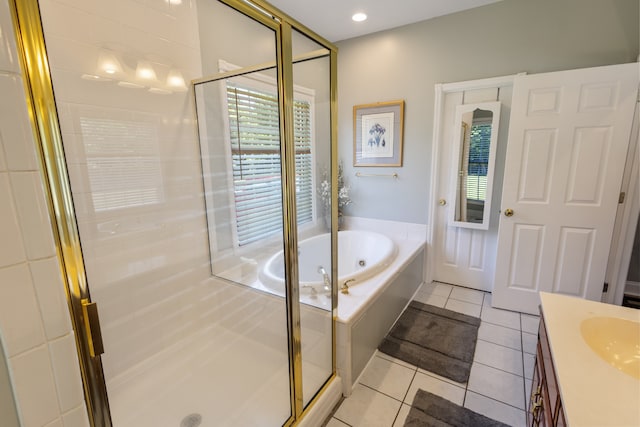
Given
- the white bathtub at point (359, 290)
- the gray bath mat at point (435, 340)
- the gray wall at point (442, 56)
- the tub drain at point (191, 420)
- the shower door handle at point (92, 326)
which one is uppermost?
the gray wall at point (442, 56)

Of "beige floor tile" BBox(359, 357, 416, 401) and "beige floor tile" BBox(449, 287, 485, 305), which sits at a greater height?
"beige floor tile" BBox(449, 287, 485, 305)

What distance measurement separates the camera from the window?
277cm

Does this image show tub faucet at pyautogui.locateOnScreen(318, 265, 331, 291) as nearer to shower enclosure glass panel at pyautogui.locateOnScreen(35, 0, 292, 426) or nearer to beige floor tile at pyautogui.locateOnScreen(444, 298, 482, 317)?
shower enclosure glass panel at pyautogui.locateOnScreen(35, 0, 292, 426)

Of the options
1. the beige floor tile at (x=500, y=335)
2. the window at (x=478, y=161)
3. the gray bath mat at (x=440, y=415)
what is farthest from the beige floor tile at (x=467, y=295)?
the gray bath mat at (x=440, y=415)

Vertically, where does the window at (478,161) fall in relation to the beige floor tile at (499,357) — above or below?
above

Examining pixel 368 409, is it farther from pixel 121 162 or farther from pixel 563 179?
pixel 563 179

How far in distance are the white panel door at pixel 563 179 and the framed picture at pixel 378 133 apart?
1.03 m

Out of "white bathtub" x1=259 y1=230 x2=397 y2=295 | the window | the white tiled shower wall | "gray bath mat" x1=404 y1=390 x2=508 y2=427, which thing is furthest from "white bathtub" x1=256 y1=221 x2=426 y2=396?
the white tiled shower wall

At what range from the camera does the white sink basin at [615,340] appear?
39.6 inches

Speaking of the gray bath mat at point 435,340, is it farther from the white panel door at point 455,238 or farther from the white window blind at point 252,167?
the white window blind at point 252,167

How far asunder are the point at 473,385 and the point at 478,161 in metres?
1.94

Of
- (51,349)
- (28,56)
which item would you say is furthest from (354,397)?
(28,56)

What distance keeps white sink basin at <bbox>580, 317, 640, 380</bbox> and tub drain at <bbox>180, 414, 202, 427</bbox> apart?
181 centimetres

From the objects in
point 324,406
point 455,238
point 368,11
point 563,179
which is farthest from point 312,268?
point 368,11
